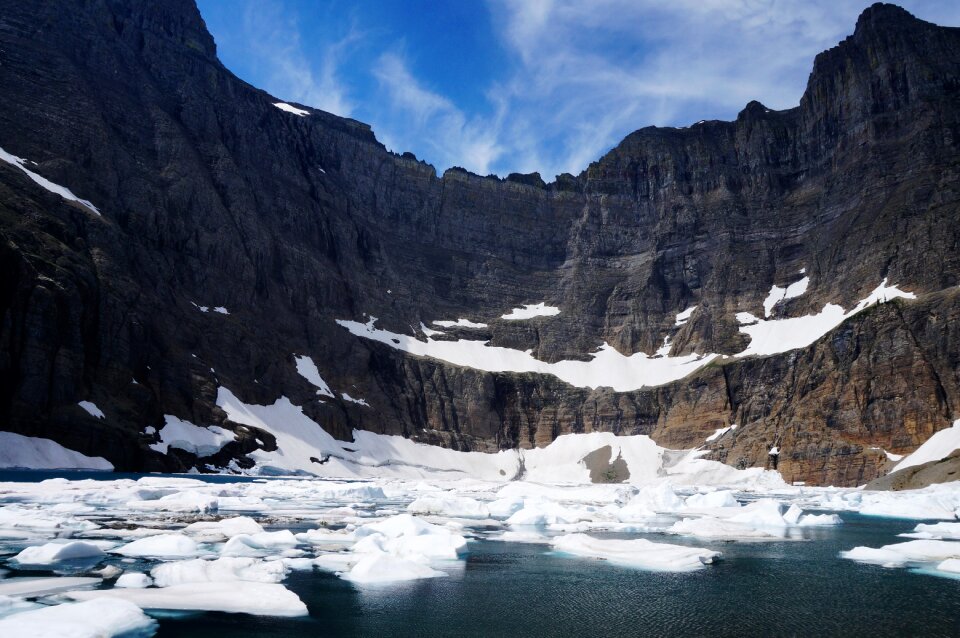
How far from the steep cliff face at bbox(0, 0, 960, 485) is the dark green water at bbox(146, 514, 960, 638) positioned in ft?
217

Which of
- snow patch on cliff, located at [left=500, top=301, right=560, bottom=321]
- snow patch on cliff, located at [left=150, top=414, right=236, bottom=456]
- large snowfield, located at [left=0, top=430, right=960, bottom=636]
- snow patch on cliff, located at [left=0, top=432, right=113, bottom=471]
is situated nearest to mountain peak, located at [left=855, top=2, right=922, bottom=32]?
snow patch on cliff, located at [left=500, top=301, right=560, bottom=321]

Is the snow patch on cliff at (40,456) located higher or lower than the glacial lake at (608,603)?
higher

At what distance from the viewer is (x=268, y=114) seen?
150m

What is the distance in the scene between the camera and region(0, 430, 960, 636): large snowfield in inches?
643

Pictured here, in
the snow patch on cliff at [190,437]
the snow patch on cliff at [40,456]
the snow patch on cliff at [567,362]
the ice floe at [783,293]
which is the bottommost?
the snow patch on cliff at [40,456]

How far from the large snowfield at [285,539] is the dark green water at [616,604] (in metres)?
0.95

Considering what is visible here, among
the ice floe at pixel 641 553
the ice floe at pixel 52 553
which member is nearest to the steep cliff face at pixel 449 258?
the ice floe at pixel 52 553

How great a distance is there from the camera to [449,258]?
169 meters

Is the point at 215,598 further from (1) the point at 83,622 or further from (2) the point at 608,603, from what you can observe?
(2) the point at 608,603

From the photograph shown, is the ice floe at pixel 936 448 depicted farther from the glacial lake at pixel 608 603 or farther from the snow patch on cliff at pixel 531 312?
the snow patch on cliff at pixel 531 312

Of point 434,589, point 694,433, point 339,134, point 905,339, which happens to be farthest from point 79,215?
point 905,339

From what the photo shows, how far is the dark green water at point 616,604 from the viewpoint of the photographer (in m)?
16.0

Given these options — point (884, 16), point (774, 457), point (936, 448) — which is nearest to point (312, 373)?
point (774, 457)

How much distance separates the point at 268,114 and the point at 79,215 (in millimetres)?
66368
